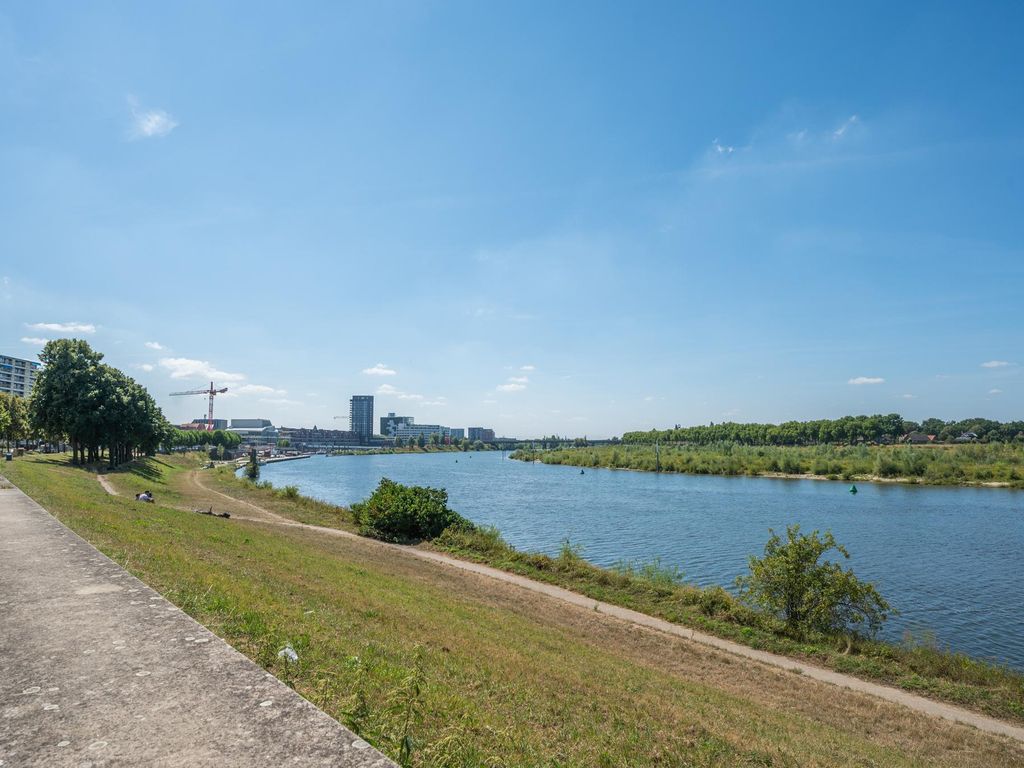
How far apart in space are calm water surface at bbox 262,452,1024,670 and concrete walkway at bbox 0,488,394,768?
29334 millimetres

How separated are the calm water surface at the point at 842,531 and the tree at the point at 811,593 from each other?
4789 mm

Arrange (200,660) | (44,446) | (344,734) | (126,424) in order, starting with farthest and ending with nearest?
(44,446)
(126,424)
(200,660)
(344,734)

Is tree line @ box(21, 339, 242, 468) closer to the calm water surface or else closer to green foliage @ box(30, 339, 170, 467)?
green foliage @ box(30, 339, 170, 467)

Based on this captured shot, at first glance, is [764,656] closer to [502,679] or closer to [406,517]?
[502,679]

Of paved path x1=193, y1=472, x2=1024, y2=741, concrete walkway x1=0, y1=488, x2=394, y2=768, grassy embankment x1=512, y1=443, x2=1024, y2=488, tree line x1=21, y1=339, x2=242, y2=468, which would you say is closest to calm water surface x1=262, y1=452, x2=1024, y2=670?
paved path x1=193, y1=472, x2=1024, y2=741

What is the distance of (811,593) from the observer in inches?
913

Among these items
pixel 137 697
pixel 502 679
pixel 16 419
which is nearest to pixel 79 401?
pixel 16 419

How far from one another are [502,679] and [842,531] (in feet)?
180

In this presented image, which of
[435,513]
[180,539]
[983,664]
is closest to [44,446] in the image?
[435,513]

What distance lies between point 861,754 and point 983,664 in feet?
44.2

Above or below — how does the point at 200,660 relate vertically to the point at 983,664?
above

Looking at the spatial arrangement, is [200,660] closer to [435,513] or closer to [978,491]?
[435,513]

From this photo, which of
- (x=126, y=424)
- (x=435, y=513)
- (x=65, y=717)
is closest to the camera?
(x=65, y=717)

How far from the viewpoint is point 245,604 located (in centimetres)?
1062
